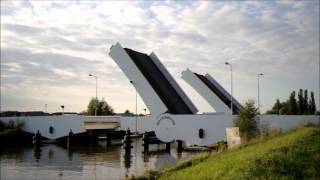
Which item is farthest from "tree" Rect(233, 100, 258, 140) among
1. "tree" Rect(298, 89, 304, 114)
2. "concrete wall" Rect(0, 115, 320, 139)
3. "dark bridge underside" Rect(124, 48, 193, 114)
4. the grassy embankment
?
"tree" Rect(298, 89, 304, 114)

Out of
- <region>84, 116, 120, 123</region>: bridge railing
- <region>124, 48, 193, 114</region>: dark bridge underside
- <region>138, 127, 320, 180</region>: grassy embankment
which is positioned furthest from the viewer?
<region>84, 116, 120, 123</region>: bridge railing

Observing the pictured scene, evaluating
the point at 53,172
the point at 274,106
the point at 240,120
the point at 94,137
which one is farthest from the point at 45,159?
the point at 274,106

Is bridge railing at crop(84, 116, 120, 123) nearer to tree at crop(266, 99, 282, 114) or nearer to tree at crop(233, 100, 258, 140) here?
tree at crop(233, 100, 258, 140)

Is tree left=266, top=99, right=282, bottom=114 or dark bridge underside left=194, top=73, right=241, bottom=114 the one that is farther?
tree left=266, top=99, right=282, bottom=114

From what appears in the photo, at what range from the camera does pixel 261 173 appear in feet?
38.2

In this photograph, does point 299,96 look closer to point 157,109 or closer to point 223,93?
point 223,93

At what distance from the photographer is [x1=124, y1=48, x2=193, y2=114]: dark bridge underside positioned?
3994 cm

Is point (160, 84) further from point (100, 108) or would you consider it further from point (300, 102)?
point (100, 108)

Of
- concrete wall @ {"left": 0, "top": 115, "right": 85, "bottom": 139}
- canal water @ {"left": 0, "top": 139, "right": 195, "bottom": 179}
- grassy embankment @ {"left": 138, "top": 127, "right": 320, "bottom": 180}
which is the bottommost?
canal water @ {"left": 0, "top": 139, "right": 195, "bottom": 179}

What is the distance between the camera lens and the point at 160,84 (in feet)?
137

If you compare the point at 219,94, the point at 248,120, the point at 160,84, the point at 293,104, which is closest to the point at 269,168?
the point at 248,120

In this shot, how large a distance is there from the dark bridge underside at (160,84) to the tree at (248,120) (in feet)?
24.9

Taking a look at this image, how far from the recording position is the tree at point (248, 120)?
110 ft

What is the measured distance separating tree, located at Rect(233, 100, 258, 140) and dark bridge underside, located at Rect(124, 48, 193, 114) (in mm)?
7604
